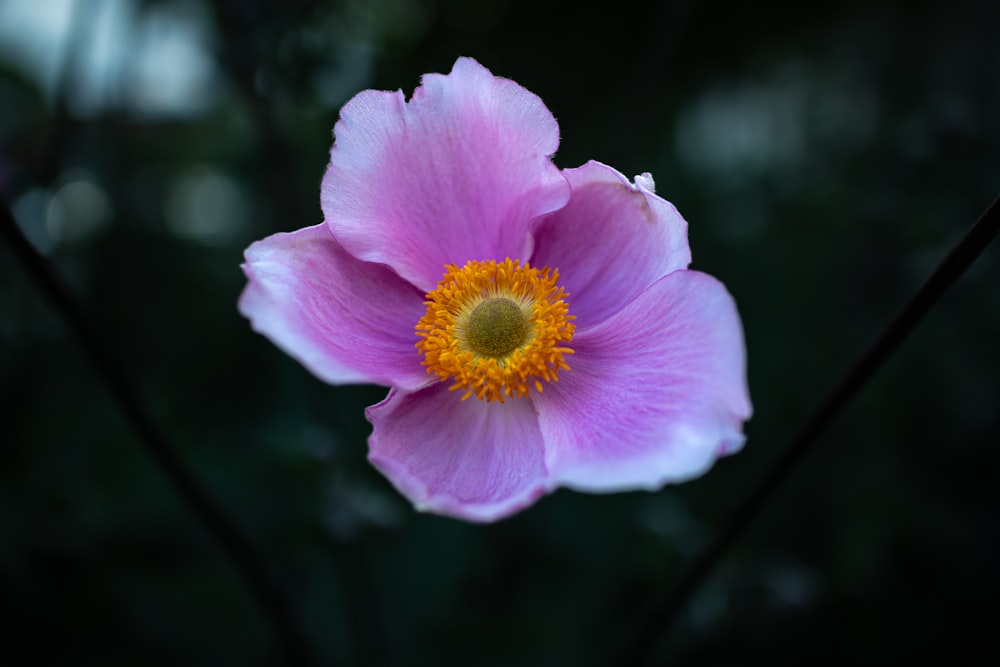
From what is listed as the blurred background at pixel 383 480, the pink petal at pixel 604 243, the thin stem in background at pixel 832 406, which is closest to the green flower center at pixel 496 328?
the pink petal at pixel 604 243

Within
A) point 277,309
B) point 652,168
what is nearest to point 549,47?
point 652,168

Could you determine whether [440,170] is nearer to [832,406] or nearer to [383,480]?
[832,406]

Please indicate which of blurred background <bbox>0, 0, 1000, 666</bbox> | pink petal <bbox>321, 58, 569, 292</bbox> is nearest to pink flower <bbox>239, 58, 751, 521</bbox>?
pink petal <bbox>321, 58, 569, 292</bbox>

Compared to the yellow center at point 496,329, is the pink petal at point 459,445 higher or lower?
lower

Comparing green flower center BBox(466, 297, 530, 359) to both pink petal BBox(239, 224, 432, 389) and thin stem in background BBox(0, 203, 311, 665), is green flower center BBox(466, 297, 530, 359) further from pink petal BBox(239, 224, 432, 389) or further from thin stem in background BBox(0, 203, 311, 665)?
thin stem in background BBox(0, 203, 311, 665)

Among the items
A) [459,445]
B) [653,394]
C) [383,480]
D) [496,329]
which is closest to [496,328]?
[496,329]

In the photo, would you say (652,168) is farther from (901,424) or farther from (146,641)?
(146,641)

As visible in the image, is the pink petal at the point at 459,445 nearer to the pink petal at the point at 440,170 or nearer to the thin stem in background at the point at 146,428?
the pink petal at the point at 440,170
